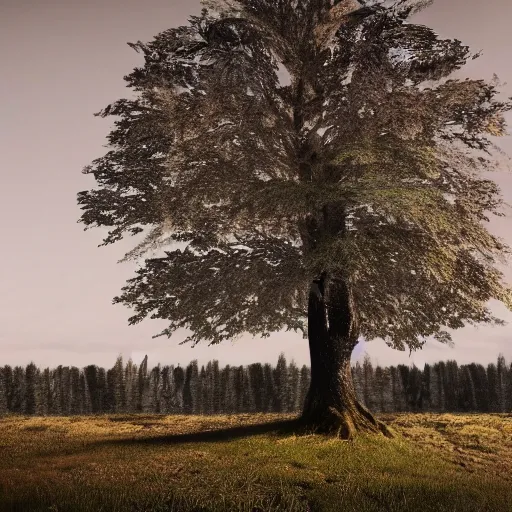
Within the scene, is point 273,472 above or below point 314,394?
below

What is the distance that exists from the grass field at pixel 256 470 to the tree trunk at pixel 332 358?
953 mm

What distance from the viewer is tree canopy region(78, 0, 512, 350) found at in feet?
44.7

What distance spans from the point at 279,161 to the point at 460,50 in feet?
17.8

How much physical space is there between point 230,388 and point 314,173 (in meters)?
18.9

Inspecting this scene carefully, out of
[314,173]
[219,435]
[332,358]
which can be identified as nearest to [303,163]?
[314,173]

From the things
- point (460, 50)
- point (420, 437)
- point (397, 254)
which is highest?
point (460, 50)

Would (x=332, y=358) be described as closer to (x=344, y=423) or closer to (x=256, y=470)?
(x=344, y=423)

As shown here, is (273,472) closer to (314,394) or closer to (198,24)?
(314,394)

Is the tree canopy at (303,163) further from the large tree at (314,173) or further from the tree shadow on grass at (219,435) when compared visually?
the tree shadow on grass at (219,435)

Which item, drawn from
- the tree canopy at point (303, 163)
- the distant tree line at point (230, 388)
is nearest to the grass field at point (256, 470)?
the tree canopy at point (303, 163)

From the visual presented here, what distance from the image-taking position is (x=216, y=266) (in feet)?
53.5

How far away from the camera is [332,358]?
15.9 meters

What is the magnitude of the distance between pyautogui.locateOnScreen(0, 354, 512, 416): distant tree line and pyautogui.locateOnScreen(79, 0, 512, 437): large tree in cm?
1478

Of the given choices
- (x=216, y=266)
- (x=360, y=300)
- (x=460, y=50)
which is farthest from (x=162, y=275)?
(x=460, y=50)
